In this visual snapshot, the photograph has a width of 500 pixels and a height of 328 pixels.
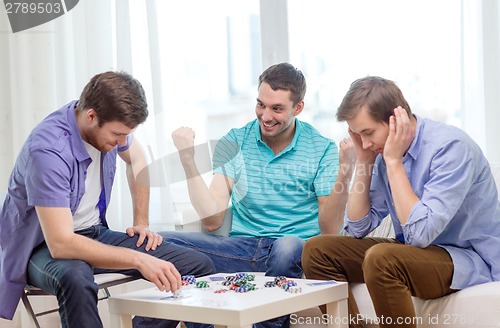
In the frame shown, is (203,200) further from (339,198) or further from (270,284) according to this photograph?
(270,284)

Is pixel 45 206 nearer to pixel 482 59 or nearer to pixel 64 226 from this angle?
pixel 64 226

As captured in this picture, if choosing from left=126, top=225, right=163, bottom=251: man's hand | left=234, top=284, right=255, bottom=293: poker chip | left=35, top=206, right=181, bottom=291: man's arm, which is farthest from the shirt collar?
left=234, top=284, right=255, bottom=293: poker chip

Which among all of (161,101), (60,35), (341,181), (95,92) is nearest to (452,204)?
(341,181)

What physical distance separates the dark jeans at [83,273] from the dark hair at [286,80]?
0.76 metres

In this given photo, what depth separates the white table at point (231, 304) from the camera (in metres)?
1.96

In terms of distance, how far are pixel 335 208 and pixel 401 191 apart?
583mm

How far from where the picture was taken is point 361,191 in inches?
97.2

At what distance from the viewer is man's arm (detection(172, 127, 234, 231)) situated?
288cm

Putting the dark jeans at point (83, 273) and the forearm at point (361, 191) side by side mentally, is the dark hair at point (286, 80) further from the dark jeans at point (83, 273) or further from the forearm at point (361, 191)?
the dark jeans at point (83, 273)

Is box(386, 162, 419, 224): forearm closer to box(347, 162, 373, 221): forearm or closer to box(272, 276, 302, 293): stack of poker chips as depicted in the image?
box(347, 162, 373, 221): forearm

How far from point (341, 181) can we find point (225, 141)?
56 cm

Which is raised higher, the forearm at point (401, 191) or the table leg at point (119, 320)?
the forearm at point (401, 191)

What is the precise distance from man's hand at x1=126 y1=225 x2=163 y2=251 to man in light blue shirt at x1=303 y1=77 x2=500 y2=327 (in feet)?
1.63

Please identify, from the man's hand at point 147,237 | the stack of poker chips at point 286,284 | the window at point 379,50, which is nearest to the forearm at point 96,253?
the man's hand at point 147,237
